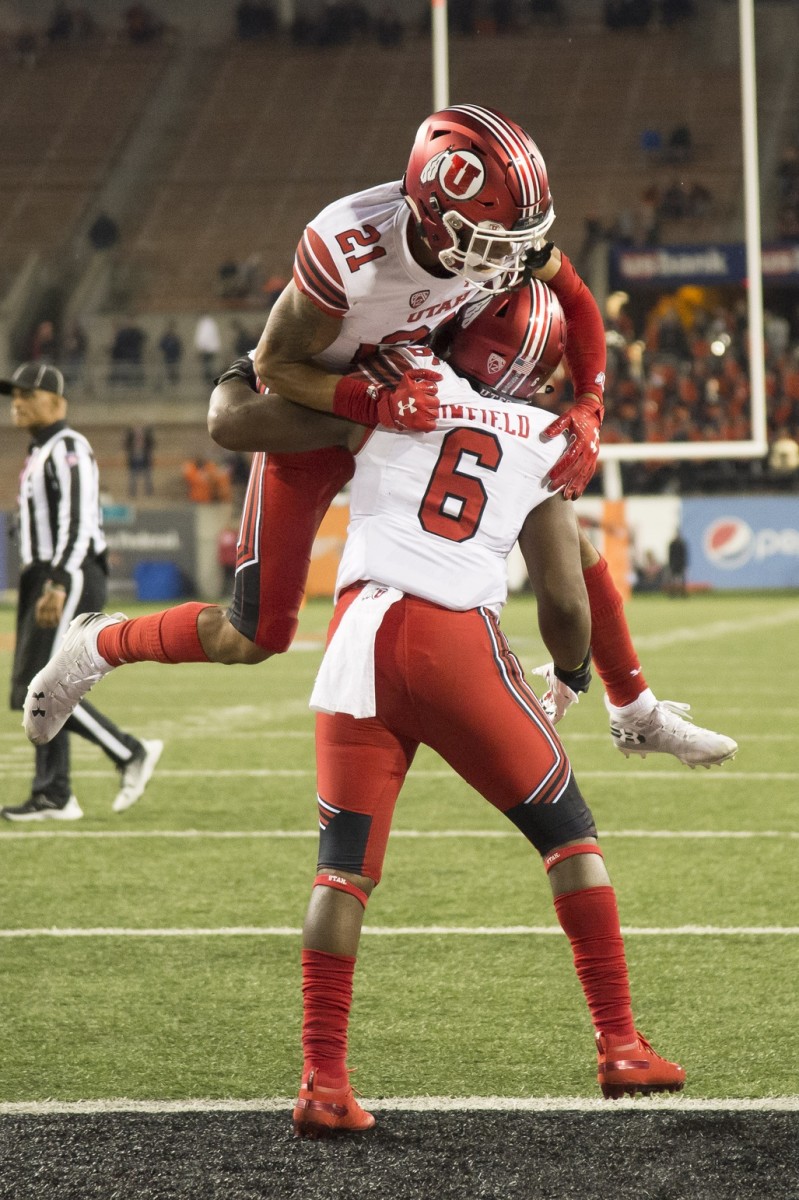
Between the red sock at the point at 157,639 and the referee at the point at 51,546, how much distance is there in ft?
8.57

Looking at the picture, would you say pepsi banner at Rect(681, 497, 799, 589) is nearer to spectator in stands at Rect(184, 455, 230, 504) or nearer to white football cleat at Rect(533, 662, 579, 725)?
spectator in stands at Rect(184, 455, 230, 504)

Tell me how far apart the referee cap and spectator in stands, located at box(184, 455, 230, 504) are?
54.3 ft

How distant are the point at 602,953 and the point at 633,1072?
22cm

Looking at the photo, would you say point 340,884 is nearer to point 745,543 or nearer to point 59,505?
point 59,505

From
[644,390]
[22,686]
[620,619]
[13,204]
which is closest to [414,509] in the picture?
[620,619]

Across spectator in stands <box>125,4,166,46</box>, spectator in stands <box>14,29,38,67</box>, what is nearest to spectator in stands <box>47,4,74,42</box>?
spectator in stands <box>14,29,38,67</box>

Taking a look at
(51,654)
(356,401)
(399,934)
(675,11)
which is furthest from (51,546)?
(675,11)

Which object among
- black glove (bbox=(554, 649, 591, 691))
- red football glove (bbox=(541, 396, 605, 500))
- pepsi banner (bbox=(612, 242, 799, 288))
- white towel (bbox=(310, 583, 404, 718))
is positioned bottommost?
pepsi banner (bbox=(612, 242, 799, 288))

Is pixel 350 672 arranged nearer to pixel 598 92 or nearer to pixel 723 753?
pixel 723 753

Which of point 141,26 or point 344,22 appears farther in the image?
point 141,26

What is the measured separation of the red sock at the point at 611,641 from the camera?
12.6ft

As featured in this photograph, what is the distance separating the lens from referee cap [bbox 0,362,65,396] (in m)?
6.36

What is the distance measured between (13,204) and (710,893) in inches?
1143

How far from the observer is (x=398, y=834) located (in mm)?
6254
